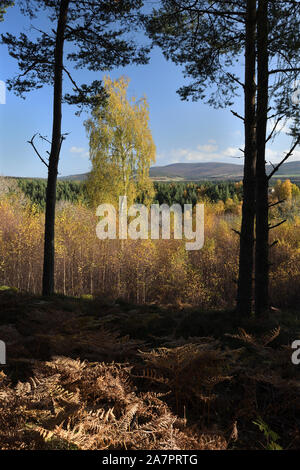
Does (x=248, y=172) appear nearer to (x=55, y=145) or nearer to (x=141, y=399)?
(x=141, y=399)

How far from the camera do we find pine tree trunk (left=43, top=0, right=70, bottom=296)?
6.94m

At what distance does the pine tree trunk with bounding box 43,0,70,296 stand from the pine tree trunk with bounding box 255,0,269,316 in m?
4.01

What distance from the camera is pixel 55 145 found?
6.95 metres

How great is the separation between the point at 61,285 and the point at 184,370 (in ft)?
37.9

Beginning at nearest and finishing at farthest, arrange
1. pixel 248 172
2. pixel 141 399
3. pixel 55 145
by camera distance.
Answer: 1. pixel 141 399
2. pixel 248 172
3. pixel 55 145

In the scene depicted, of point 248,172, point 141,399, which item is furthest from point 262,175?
point 141,399

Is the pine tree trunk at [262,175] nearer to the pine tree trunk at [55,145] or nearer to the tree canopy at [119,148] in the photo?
the pine tree trunk at [55,145]

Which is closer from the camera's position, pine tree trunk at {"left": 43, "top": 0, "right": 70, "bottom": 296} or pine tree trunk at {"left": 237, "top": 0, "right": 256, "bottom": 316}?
pine tree trunk at {"left": 237, "top": 0, "right": 256, "bottom": 316}

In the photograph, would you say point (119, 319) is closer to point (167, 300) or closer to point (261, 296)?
point (261, 296)

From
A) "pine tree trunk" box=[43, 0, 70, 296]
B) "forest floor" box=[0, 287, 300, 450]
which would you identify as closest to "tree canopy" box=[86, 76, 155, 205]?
"pine tree trunk" box=[43, 0, 70, 296]

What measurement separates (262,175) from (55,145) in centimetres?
421

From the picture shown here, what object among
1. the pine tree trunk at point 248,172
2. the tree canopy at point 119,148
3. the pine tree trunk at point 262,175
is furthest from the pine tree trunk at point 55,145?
the tree canopy at point 119,148

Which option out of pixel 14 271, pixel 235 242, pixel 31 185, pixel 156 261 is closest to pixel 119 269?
pixel 156 261

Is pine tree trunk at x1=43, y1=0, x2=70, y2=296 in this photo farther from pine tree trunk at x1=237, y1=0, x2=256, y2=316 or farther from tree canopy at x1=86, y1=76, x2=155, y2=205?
tree canopy at x1=86, y1=76, x2=155, y2=205
